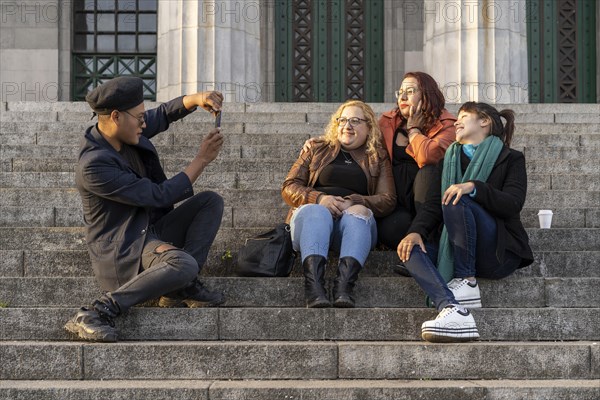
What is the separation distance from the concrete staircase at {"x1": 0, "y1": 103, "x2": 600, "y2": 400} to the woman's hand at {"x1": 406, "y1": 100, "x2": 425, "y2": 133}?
3.30 ft

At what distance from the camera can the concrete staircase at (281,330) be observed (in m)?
5.02

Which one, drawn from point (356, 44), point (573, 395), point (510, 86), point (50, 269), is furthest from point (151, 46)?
point (573, 395)

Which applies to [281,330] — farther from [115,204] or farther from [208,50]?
[208,50]

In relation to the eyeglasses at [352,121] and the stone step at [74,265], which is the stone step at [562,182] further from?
the eyeglasses at [352,121]

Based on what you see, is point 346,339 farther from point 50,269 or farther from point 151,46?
point 151,46

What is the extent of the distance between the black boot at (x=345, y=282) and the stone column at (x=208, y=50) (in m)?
6.88

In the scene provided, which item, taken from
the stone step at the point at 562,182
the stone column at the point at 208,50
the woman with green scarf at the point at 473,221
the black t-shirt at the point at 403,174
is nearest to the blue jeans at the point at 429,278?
the woman with green scarf at the point at 473,221

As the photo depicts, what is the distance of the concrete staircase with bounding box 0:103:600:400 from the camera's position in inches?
197

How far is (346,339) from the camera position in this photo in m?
5.61

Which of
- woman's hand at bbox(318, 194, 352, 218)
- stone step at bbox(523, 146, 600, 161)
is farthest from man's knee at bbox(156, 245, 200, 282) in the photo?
stone step at bbox(523, 146, 600, 161)

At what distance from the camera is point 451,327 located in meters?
5.34

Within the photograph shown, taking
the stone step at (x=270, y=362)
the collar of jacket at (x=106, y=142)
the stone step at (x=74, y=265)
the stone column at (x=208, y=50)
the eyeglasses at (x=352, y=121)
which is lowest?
the stone step at (x=270, y=362)

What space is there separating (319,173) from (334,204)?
49cm

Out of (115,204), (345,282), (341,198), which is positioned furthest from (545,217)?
(115,204)
